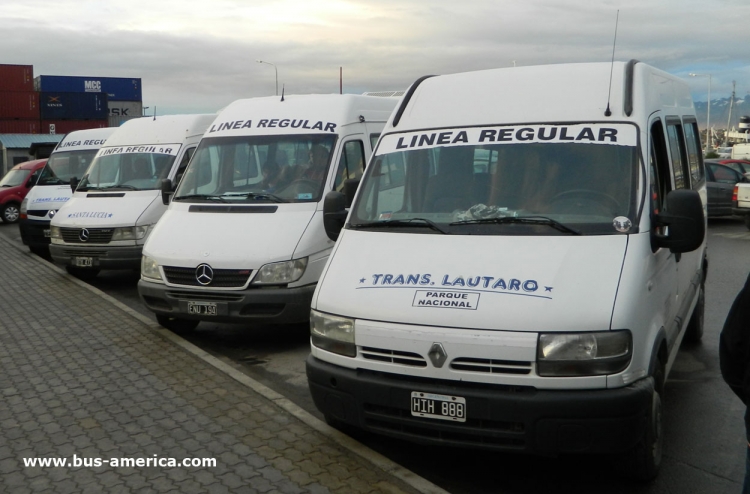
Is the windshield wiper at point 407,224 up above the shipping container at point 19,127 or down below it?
above

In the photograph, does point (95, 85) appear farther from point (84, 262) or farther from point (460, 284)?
point (460, 284)

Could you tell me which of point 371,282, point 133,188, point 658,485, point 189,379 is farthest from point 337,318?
point 133,188

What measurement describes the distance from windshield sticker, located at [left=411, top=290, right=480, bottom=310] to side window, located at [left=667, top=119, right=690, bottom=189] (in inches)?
93.5

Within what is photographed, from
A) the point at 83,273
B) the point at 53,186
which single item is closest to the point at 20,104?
the point at 53,186

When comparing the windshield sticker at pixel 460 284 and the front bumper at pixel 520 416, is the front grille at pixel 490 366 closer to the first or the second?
the front bumper at pixel 520 416

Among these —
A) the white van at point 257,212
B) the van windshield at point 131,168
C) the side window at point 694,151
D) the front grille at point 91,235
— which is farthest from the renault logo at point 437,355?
the van windshield at point 131,168

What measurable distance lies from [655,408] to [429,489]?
1.29 metres

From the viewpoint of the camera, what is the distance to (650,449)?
4375 millimetres

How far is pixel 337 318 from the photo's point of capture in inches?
181

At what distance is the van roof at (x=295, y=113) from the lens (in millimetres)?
8758

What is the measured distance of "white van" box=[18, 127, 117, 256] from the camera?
587 inches

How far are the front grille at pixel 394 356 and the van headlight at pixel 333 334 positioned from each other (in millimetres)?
92

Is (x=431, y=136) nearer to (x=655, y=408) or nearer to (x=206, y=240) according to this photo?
(x=655, y=408)

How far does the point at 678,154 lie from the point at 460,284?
2826mm
